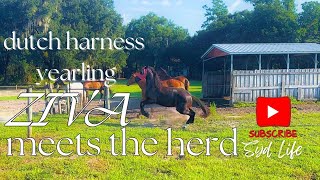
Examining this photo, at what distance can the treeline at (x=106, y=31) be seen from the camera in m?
34.9

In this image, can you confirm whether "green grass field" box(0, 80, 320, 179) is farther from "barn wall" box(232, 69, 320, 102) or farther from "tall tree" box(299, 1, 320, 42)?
"tall tree" box(299, 1, 320, 42)

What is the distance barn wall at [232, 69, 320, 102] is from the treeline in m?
21.0

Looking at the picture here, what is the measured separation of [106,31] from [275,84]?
80.6 ft

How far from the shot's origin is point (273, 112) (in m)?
8.53

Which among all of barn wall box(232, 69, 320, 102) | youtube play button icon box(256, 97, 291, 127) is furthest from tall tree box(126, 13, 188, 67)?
youtube play button icon box(256, 97, 291, 127)

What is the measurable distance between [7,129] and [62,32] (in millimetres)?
25958

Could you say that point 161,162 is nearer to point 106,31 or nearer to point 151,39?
point 106,31

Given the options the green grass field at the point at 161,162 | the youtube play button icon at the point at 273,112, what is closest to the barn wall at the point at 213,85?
the youtube play button icon at the point at 273,112

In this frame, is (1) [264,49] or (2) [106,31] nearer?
(1) [264,49]

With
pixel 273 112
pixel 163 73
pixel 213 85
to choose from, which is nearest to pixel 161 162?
pixel 273 112

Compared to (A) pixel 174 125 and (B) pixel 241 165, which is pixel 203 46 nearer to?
(A) pixel 174 125

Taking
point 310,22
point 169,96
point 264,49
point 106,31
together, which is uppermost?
point 310,22

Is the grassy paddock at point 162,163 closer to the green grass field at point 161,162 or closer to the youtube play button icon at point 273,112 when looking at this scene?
the green grass field at point 161,162

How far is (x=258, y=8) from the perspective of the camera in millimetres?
41625
